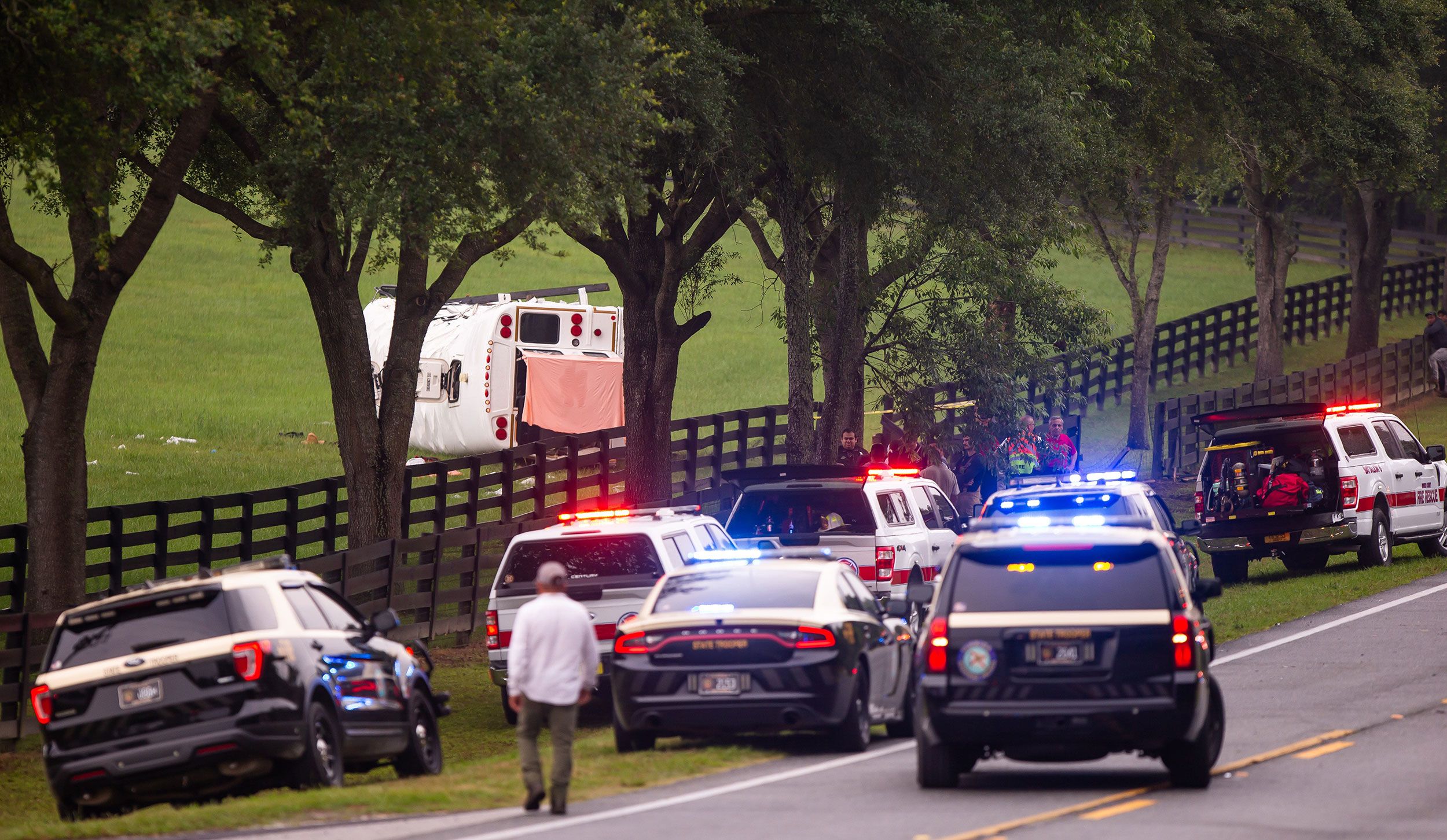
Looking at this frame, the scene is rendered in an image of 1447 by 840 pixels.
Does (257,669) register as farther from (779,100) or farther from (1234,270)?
(1234,270)

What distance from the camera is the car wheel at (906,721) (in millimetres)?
14789

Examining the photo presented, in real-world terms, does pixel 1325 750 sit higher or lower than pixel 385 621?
lower

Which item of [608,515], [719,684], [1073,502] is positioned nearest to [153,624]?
[719,684]

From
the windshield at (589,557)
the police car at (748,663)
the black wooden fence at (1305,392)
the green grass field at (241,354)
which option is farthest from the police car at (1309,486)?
the police car at (748,663)

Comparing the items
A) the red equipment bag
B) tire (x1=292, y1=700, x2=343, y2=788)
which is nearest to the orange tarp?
the red equipment bag

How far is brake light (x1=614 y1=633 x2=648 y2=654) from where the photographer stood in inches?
529

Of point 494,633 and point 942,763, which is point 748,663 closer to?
point 942,763

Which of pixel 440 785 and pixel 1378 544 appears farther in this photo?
pixel 1378 544

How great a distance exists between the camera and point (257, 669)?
38.5ft

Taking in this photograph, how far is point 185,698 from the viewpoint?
11.7 metres

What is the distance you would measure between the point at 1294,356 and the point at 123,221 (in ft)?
113

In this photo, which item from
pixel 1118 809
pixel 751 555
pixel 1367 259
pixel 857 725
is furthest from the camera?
pixel 1367 259

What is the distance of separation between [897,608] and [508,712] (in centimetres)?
486

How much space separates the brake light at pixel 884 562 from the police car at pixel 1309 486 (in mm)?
6151
